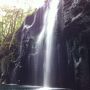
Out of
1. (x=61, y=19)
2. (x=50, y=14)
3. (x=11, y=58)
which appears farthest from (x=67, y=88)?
(x=11, y=58)

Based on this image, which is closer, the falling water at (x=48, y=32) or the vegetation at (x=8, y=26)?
the falling water at (x=48, y=32)

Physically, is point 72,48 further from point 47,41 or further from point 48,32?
point 48,32

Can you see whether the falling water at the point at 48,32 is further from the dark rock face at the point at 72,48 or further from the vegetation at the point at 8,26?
the vegetation at the point at 8,26

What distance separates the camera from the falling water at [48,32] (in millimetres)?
21938

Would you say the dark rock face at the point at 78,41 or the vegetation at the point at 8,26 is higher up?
the vegetation at the point at 8,26

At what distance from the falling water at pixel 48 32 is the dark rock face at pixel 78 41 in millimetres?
2292

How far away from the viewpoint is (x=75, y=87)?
18469 mm

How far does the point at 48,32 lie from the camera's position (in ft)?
75.5

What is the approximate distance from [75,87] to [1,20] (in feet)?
78.4

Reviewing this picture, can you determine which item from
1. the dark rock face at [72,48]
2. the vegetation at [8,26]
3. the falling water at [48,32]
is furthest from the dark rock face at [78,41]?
the vegetation at [8,26]

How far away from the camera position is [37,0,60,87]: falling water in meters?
21.9

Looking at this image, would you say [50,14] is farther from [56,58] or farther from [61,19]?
[56,58]

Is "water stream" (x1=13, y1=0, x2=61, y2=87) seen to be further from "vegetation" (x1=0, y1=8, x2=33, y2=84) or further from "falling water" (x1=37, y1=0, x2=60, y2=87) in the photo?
"vegetation" (x1=0, y1=8, x2=33, y2=84)

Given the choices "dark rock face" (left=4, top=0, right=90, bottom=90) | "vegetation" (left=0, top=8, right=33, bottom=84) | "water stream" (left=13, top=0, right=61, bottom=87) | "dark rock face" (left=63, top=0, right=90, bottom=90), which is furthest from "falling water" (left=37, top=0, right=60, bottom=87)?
"vegetation" (left=0, top=8, right=33, bottom=84)
